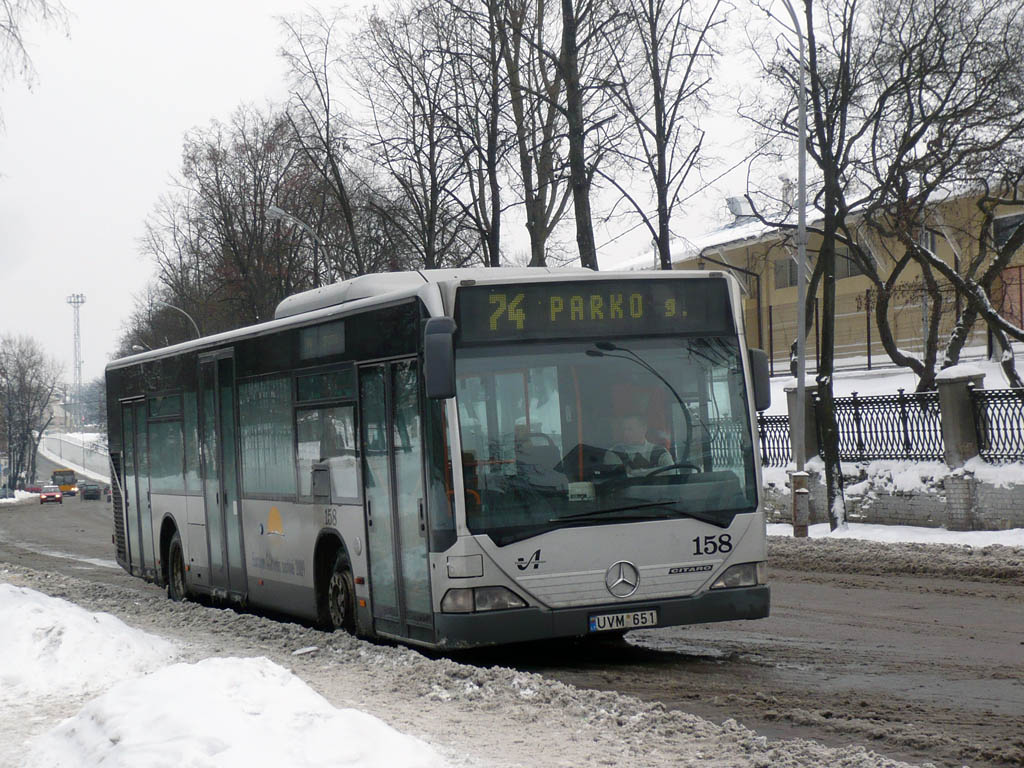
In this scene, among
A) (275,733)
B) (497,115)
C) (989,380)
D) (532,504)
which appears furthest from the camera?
(989,380)

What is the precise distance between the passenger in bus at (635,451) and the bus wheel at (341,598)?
269 centimetres

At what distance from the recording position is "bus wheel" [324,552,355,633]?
11336mm

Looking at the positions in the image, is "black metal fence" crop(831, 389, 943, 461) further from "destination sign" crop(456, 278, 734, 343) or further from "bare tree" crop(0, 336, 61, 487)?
"bare tree" crop(0, 336, 61, 487)

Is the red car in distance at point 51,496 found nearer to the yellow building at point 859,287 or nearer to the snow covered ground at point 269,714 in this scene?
the yellow building at point 859,287

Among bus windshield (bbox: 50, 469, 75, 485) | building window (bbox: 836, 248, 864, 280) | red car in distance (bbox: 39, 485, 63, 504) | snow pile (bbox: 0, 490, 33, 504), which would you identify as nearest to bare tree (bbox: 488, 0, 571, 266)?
building window (bbox: 836, 248, 864, 280)

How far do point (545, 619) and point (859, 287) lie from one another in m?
44.3

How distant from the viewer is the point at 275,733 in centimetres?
610

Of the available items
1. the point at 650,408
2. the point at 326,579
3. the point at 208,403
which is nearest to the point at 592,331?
the point at 650,408

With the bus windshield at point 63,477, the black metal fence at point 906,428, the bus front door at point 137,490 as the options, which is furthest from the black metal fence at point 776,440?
the bus windshield at point 63,477

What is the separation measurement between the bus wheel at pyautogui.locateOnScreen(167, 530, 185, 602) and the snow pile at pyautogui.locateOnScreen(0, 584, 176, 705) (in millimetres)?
4946

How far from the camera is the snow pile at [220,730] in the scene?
5.83 meters

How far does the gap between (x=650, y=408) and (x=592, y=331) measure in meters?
0.69

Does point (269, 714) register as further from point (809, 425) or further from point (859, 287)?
point (859, 287)

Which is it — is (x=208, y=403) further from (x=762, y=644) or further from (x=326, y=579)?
(x=762, y=644)
